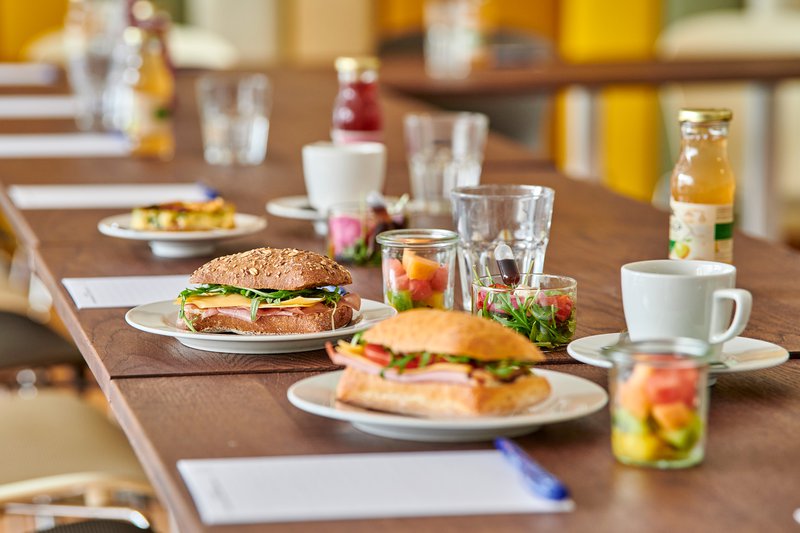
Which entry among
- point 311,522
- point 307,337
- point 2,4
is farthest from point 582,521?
point 2,4

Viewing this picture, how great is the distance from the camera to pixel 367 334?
3.29ft

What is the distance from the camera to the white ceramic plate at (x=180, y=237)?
1.67 m

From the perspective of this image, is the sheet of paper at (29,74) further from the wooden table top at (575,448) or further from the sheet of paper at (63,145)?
the wooden table top at (575,448)

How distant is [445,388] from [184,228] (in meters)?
0.81

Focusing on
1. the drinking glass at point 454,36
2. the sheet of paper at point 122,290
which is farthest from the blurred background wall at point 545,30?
the sheet of paper at point 122,290

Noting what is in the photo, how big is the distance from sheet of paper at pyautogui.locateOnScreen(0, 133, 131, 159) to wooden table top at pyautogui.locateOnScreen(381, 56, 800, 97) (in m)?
1.27

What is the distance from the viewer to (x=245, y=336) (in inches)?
46.4

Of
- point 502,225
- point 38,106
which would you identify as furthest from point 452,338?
point 38,106

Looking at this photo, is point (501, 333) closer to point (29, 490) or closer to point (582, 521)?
point (582, 521)

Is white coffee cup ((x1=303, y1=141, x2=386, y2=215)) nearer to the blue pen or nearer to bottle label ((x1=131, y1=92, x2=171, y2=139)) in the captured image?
bottle label ((x1=131, y1=92, x2=171, y2=139))

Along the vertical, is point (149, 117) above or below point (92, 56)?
below

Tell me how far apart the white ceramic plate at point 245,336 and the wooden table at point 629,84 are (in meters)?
2.73

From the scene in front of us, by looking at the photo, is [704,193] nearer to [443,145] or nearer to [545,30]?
[443,145]

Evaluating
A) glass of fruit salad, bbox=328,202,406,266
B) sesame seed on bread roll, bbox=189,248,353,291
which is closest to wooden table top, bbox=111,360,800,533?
sesame seed on bread roll, bbox=189,248,353,291
